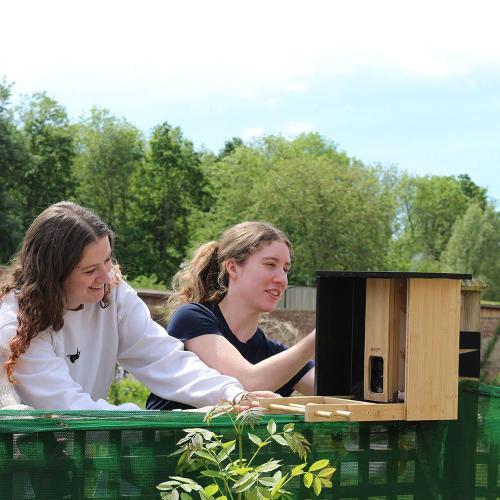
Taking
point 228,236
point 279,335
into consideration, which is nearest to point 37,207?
point 279,335

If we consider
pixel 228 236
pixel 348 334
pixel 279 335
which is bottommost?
pixel 279 335

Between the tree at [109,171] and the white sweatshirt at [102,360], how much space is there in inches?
1720

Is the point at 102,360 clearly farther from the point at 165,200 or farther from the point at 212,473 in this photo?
the point at 165,200

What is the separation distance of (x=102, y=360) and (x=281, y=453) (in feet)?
2.67

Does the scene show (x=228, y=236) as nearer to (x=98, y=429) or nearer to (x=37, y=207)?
(x=98, y=429)

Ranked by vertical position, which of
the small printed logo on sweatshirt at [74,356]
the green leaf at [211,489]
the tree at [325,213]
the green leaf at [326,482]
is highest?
the tree at [325,213]

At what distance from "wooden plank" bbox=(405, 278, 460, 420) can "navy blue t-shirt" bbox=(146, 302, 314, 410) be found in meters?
0.88

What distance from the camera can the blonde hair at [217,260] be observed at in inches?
154

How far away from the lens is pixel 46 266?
10.2 ft

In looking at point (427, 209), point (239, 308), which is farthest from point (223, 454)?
point (427, 209)

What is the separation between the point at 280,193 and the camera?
38.9 meters

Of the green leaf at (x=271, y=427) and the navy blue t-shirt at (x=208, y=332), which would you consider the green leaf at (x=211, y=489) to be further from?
the navy blue t-shirt at (x=208, y=332)

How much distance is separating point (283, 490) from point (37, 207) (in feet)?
144

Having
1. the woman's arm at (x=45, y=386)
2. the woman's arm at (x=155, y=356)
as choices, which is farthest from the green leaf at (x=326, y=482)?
the woman's arm at (x=155, y=356)
